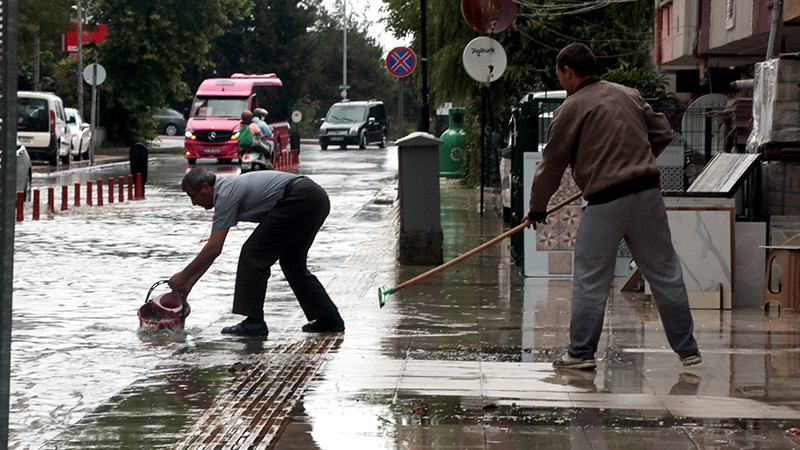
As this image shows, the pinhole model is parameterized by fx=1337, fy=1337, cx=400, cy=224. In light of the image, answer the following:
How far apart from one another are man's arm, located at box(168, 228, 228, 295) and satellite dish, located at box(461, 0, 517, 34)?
10.5 metres

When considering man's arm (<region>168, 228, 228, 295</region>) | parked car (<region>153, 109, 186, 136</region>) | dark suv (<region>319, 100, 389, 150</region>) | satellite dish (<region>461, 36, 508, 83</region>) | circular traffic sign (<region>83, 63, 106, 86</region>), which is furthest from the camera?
parked car (<region>153, 109, 186, 136</region>)

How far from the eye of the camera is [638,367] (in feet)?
25.9

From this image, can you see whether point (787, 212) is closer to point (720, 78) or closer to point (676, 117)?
point (676, 117)

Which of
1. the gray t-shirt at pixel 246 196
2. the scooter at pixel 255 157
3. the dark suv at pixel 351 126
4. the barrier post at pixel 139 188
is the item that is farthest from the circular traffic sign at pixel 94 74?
the gray t-shirt at pixel 246 196

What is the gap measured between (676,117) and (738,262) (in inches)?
218

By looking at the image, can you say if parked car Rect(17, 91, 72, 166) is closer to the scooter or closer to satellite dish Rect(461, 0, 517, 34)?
the scooter

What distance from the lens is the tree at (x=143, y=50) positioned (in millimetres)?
53812

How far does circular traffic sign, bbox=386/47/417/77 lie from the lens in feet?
81.4

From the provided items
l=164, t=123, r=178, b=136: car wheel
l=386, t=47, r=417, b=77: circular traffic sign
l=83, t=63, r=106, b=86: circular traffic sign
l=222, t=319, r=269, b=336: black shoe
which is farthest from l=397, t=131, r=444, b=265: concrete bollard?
l=164, t=123, r=178, b=136: car wheel

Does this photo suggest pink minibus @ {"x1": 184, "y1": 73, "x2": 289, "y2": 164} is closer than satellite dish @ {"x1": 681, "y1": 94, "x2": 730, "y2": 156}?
No

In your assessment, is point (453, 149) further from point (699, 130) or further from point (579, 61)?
point (579, 61)

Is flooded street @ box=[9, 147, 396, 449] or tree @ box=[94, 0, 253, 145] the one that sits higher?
tree @ box=[94, 0, 253, 145]

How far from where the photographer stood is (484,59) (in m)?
20.1

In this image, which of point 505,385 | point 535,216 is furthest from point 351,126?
point 505,385
